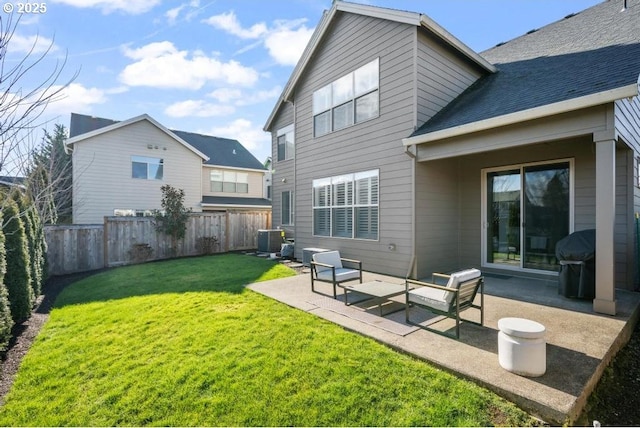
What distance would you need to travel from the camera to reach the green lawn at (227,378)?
2559 millimetres

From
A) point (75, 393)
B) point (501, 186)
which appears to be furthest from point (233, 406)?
point (501, 186)

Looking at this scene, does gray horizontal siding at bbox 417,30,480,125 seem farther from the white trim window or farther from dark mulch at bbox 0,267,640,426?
the white trim window

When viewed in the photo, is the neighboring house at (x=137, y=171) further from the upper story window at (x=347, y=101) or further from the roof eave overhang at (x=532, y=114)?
the roof eave overhang at (x=532, y=114)

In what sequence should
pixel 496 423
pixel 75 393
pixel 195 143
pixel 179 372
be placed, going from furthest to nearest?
pixel 195 143, pixel 179 372, pixel 75 393, pixel 496 423

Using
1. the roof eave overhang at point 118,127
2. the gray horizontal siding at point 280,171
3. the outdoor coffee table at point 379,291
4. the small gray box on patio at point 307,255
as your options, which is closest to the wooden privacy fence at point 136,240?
the gray horizontal siding at point 280,171

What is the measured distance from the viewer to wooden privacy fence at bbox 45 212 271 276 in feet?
30.2

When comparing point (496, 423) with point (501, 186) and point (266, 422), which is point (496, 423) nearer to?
point (266, 422)

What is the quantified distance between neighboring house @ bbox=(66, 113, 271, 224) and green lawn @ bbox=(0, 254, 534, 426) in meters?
9.37

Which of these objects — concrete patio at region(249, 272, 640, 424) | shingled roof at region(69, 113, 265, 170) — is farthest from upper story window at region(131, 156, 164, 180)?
concrete patio at region(249, 272, 640, 424)

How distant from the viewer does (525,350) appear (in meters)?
2.86

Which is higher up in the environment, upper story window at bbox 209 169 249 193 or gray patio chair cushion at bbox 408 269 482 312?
upper story window at bbox 209 169 249 193

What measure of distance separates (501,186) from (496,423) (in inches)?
248

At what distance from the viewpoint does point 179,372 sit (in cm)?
321

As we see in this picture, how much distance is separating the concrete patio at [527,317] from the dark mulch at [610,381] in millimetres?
121
